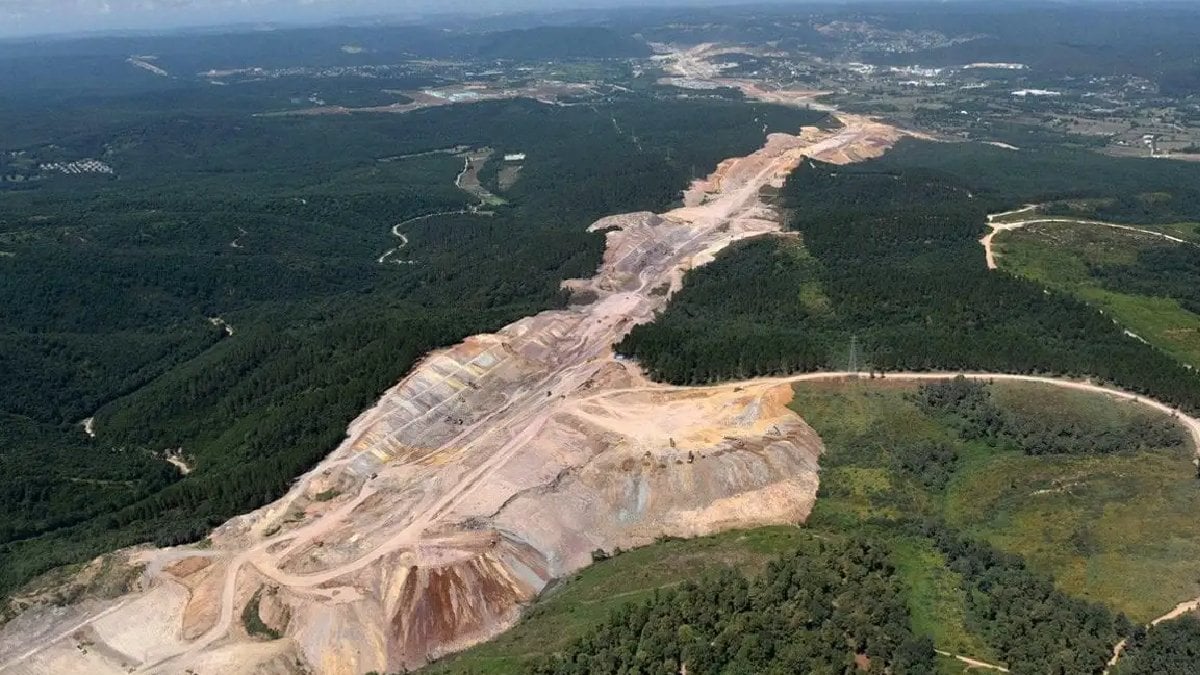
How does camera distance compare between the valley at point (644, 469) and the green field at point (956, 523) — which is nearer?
the valley at point (644, 469)

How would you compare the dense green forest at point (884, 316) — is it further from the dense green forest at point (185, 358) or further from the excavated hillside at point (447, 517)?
the dense green forest at point (185, 358)

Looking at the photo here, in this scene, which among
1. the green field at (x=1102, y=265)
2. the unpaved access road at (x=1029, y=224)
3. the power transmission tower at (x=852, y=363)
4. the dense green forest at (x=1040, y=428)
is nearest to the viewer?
the dense green forest at (x=1040, y=428)

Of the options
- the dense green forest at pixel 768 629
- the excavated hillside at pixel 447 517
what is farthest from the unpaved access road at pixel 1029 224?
the dense green forest at pixel 768 629

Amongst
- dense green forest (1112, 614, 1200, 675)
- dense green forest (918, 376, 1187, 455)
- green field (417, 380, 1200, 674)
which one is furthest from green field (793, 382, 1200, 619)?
dense green forest (1112, 614, 1200, 675)

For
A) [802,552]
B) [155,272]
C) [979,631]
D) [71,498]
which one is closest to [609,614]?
[802,552]

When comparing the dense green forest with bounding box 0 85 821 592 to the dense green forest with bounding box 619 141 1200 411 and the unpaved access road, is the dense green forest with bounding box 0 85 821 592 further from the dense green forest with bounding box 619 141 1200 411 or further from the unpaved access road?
the unpaved access road

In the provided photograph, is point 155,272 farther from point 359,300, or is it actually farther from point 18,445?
point 18,445

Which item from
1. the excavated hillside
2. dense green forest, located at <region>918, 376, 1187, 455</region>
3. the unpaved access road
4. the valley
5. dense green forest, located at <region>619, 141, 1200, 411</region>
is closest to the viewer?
the valley
